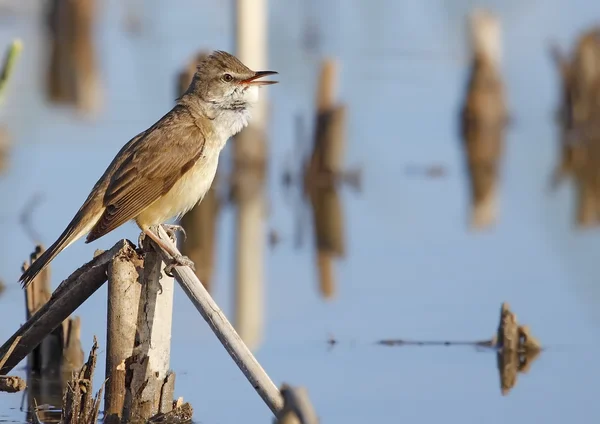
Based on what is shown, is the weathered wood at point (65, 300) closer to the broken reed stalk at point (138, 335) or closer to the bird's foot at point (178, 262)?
the broken reed stalk at point (138, 335)

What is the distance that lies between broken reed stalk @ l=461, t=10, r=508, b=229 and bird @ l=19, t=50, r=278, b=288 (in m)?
7.72

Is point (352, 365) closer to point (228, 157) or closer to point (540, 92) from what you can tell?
point (228, 157)

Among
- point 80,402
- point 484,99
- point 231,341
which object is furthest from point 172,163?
point 484,99

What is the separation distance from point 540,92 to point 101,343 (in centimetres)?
1119

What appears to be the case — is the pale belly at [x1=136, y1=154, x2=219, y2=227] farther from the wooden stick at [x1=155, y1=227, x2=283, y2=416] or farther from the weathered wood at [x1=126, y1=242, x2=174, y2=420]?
the wooden stick at [x1=155, y1=227, x2=283, y2=416]

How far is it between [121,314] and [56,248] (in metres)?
0.51

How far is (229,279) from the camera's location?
35.2ft

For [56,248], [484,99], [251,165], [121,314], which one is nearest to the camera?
[121,314]

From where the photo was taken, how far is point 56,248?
697 cm

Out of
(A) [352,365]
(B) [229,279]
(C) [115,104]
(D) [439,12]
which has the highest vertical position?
(D) [439,12]

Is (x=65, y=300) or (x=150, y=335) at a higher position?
(x=65, y=300)

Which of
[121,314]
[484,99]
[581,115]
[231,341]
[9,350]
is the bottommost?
[231,341]

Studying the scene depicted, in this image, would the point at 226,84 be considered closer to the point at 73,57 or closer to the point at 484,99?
the point at 484,99

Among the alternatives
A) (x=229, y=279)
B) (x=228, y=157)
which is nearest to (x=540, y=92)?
(x=228, y=157)
